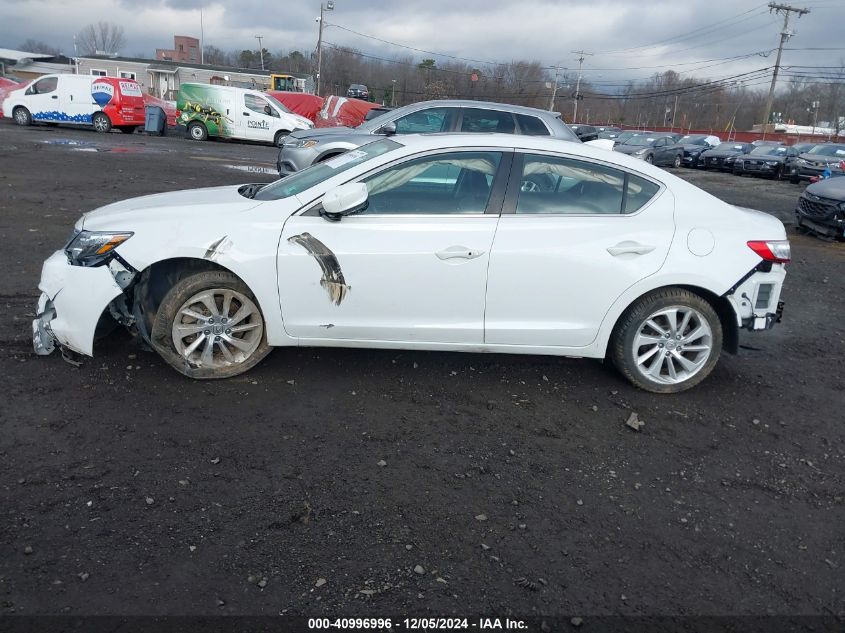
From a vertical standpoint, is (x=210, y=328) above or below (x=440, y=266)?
below

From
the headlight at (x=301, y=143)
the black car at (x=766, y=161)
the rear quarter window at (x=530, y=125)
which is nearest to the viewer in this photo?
the rear quarter window at (x=530, y=125)

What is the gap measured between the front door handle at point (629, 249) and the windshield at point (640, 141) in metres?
26.1

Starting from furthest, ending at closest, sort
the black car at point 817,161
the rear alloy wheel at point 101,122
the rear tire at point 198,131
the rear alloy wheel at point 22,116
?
the rear tire at point 198,131 < the rear alloy wheel at point 22,116 < the rear alloy wheel at point 101,122 < the black car at point 817,161

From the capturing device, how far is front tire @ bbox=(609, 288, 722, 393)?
15.2 feet

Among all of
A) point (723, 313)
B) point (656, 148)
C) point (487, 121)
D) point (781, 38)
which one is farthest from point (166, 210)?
point (781, 38)

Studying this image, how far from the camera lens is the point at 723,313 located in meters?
4.82

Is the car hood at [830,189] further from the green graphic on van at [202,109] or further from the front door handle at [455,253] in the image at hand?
the green graphic on van at [202,109]

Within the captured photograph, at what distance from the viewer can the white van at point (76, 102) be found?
24906 mm

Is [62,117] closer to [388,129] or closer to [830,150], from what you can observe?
[388,129]

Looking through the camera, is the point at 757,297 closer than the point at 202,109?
Yes

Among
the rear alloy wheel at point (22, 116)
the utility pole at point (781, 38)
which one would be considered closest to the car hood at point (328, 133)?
the rear alloy wheel at point (22, 116)

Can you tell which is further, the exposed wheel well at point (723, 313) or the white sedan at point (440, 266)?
the exposed wheel well at point (723, 313)

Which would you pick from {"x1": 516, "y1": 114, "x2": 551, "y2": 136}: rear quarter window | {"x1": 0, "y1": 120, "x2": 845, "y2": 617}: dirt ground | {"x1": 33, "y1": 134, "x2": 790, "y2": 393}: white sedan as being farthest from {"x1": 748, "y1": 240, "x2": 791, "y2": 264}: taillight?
{"x1": 516, "y1": 114, "x2": 551, "y2": 136}: rear quarter window

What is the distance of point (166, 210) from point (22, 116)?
26.3m
